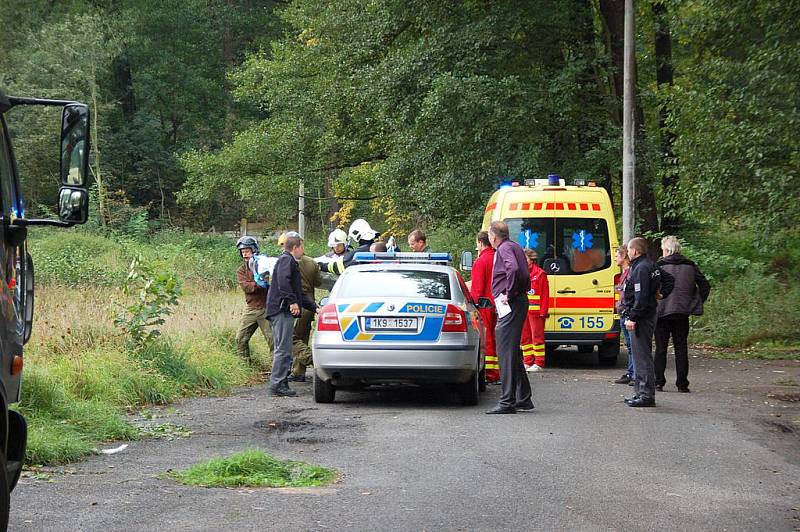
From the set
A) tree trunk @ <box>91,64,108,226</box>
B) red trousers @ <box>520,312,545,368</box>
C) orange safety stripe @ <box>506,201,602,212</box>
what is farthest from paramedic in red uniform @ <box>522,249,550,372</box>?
tree trunk @ <box>91,64,108,226</box>

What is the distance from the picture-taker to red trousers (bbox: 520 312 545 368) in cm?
1620

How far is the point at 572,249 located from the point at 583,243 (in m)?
0.19

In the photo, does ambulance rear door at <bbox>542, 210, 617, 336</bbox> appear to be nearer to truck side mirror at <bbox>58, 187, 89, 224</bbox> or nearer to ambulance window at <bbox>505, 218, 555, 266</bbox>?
ambulance window at <bbox>505, 218, 555, 266</bbox>

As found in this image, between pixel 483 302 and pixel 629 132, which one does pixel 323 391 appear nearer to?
pixel 483 302

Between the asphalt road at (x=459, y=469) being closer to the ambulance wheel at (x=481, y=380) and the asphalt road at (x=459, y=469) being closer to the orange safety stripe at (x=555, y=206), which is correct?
the ambulance wheel at (x=481, y=380)

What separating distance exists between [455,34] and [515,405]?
14567 millimetres

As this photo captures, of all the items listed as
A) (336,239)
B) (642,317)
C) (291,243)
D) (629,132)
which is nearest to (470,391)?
(642,317)

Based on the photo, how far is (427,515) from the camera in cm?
677

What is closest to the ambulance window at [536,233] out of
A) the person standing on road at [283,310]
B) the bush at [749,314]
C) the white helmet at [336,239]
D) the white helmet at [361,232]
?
the white helmet at [361,232]

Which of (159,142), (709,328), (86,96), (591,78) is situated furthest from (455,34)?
(159,142)

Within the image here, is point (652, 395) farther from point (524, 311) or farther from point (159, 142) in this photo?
point (159, 142)

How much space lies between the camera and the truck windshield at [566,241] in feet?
56.6

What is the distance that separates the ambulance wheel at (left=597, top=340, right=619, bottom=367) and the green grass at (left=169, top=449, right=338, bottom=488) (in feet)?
32.0

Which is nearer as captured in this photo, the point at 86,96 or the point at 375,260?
the point at 375,260
